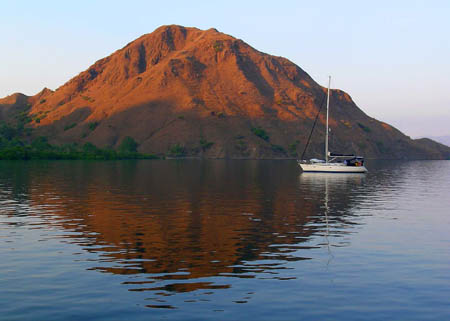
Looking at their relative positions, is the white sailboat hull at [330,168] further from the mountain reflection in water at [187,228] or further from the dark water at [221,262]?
the dark water at [221,262]

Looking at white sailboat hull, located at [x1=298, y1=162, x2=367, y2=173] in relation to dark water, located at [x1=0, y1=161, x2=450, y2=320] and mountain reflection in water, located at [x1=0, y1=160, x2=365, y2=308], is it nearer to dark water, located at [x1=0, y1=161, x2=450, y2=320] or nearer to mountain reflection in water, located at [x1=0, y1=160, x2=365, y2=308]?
mountain reflection in water, located at [x1=0, y1=160, x2=365, y2=308]

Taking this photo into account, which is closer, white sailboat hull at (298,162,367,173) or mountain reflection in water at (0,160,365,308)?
mountain reflection in water at (0,160,365,308)

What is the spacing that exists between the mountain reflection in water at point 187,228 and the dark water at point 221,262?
9 cm

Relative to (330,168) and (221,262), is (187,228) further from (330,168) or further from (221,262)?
(330,168)

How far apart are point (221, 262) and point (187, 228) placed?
360 inches

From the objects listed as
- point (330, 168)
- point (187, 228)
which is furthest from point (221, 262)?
point (330, 168)

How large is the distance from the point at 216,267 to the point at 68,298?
235 inches

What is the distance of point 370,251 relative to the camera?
23.2 m

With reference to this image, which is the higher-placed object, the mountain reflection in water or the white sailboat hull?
the white sailboat hull

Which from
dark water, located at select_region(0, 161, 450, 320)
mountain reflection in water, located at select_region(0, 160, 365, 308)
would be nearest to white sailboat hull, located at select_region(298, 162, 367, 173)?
mountain reflection in water, located at select_region(0, 160, 365, 308)

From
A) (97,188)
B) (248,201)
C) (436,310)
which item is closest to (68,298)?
(436,310)

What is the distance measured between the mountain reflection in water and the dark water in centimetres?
9

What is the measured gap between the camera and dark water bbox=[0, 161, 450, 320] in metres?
14.7

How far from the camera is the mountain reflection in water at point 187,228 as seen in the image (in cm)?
1891
